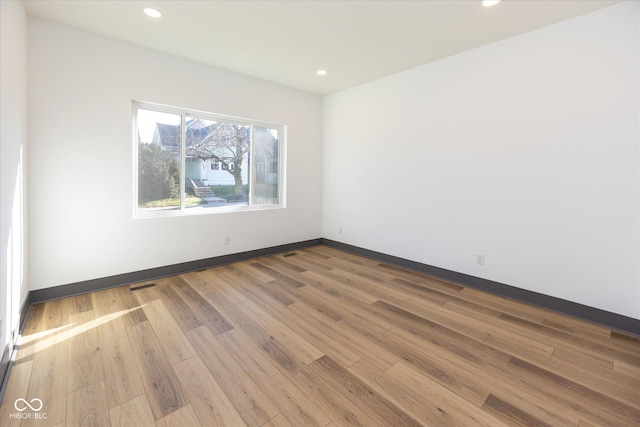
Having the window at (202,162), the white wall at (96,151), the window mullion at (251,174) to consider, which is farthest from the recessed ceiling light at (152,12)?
the window mullion at (251,174)

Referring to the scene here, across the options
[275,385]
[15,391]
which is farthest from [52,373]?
[275,385]

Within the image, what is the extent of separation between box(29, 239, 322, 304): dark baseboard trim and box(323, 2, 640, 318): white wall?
83.6 inches

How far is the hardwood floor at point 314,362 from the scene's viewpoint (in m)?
1.51

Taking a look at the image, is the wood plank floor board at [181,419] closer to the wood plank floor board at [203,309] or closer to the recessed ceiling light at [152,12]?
the wood plank floor board at [203,309]

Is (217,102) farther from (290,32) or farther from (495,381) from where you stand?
(495,381)

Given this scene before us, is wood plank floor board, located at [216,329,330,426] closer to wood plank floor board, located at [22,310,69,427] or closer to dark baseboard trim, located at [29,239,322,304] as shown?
wood plank floor board, located at [22,310,69,427]

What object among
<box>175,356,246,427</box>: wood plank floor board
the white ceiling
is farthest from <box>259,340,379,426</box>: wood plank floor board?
the white ceiling

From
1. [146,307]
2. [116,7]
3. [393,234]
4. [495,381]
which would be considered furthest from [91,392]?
[393,234]

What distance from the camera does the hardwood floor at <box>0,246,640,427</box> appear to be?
1509mm

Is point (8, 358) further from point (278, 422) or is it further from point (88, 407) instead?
point (278, 422)

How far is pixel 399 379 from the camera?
1769 millimetres

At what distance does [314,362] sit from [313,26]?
9.68 ft

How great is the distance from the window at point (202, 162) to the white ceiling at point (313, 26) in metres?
0.82

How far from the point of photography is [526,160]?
2.85 meters
